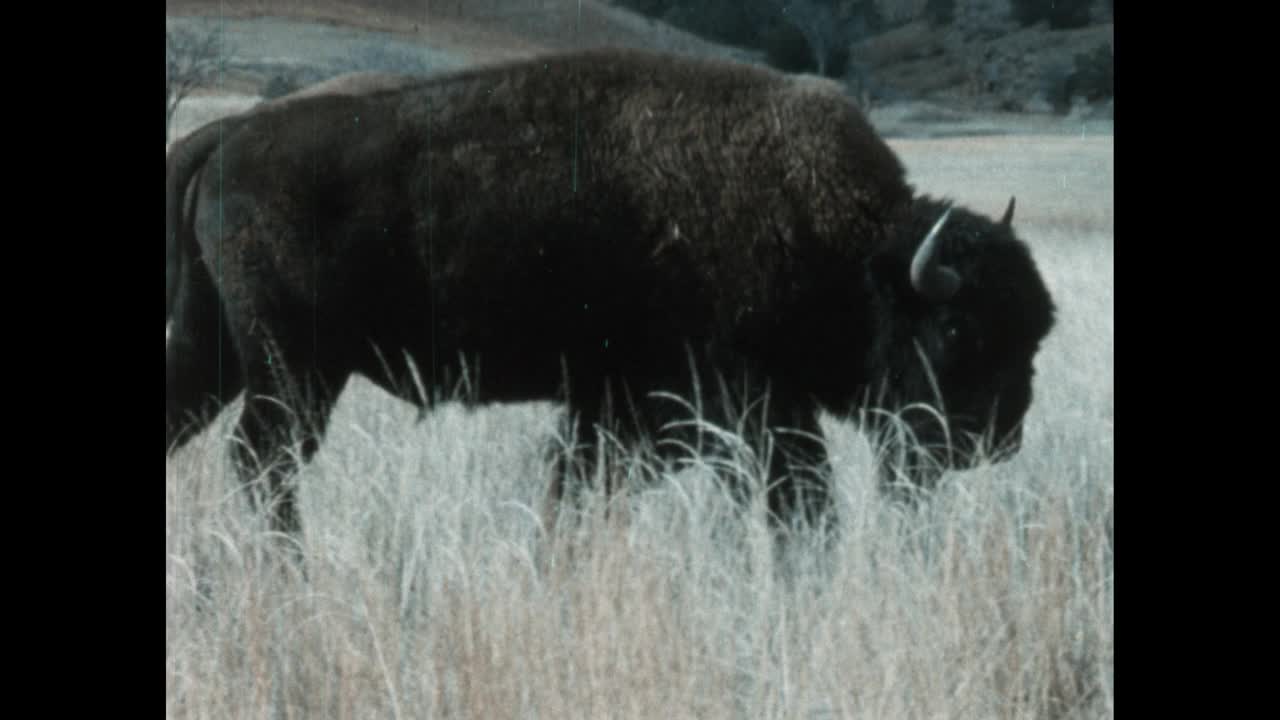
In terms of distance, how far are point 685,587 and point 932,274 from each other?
1520mm

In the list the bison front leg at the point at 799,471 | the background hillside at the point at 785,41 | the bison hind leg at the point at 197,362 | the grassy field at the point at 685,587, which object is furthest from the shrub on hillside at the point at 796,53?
the bison hind leg at the point at 197,362

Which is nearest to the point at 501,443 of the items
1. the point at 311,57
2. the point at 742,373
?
the point at 742,373

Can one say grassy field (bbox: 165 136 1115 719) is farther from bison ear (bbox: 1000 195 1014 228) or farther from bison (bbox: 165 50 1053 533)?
bison (bbox: 165 50 1053 533)

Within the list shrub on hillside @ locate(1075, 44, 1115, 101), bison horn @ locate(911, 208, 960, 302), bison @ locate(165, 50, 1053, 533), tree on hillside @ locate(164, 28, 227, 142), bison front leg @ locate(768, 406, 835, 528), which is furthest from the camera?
bison horn @ locate(911, 208, 960, 302)

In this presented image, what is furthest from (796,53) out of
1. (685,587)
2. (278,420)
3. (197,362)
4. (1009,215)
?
(197,362)

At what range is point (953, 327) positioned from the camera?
4.79m

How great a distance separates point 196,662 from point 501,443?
1.06 meters

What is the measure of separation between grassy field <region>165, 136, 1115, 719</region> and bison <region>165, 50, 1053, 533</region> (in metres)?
0.38

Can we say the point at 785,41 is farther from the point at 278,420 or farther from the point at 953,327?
the point at 278,420

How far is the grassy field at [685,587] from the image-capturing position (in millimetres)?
3572

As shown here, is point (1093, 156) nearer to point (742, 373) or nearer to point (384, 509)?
point (742, 373)

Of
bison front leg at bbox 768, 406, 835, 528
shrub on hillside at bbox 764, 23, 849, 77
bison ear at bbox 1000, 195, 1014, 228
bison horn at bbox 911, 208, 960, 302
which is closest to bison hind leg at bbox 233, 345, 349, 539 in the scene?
bison front leg at bbox 768, 406, 835, 528

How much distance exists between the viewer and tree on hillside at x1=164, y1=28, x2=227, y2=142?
156 inches

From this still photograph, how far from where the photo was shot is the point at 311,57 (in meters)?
4.13
